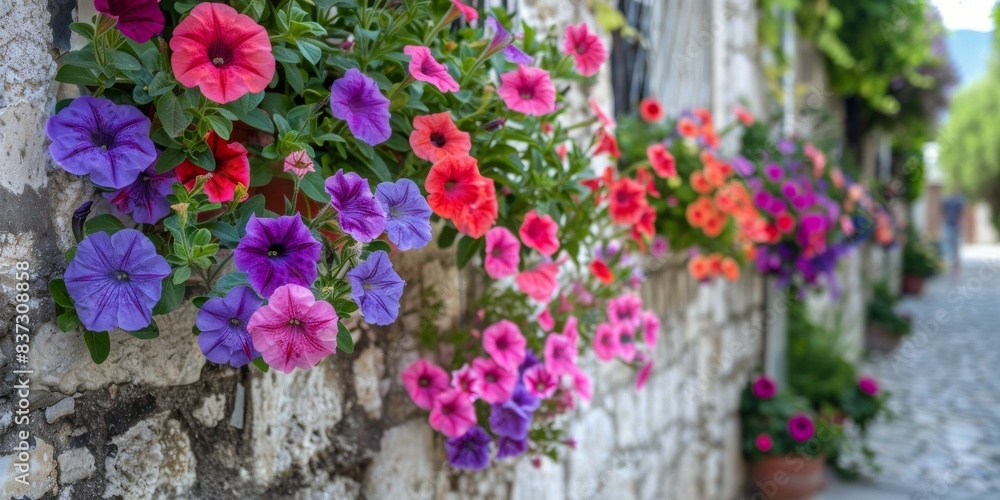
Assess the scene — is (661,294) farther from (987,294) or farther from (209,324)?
(987,294)

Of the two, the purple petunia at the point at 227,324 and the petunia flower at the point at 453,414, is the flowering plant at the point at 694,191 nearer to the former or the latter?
the petunia flower at the point at 453,414

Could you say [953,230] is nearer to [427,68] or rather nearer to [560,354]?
[560,354]

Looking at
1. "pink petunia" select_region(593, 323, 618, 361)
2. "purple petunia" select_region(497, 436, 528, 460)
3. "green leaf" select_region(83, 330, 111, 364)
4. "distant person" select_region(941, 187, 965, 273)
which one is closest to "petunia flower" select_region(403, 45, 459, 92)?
"green leaf" select_region(83, 330, 111, 364)

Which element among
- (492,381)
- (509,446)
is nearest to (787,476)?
(509,446)

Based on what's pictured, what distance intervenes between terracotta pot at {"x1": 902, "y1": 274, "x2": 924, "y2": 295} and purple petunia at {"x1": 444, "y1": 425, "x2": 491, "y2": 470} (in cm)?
1162

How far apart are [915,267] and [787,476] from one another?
29.5 feet

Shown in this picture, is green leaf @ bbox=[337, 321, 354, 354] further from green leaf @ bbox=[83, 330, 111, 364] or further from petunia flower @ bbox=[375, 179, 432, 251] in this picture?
green leaf @ bbox=[83, 330, 111, 364]

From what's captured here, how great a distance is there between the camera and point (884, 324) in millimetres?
8211

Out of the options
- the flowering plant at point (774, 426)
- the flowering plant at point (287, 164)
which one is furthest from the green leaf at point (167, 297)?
the flowering plant at point (774, 426)

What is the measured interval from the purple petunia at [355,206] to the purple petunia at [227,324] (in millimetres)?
148

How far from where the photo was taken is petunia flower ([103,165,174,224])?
101 centimetres

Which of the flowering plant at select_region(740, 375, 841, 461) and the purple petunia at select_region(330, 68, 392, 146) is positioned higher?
the purple petunia at select_region(330, 68, 392, 146)

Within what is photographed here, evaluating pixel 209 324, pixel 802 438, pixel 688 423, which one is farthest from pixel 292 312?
pixel 802 438

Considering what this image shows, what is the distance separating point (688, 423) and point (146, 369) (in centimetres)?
255
